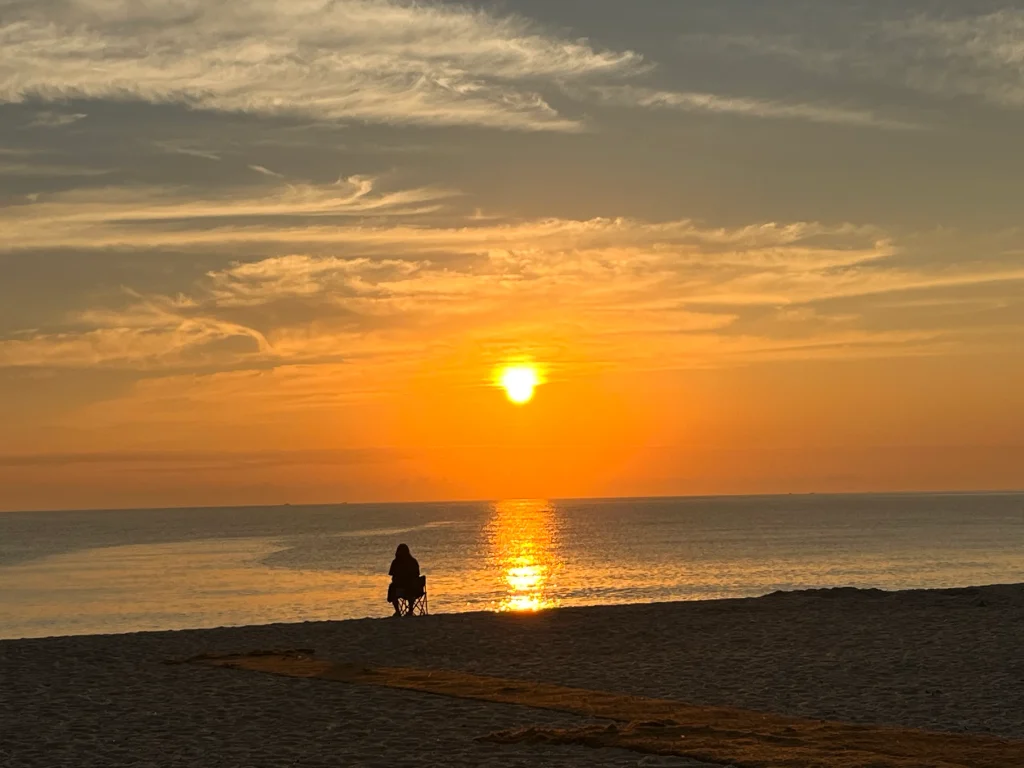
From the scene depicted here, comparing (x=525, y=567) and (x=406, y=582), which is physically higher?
(x=525, y=567)

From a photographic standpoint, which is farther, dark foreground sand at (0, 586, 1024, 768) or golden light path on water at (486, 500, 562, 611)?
golden light path on water at (486, 500, 562, 611)

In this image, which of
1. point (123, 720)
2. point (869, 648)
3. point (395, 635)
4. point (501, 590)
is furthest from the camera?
point (501, 590)

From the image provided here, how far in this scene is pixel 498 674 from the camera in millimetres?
19344

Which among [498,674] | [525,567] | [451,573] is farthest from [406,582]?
[525,567]

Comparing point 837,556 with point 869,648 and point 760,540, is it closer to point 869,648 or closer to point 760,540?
point 760,540

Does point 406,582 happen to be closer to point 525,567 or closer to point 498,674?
point 498,674

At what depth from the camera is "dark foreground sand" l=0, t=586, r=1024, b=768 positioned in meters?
13.5

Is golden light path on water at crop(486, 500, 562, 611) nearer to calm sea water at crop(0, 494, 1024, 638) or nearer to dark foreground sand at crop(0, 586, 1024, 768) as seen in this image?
calm sea water at crop(0, 494, 1024, 638)

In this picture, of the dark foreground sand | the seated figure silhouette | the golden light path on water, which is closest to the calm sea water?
the golden light path on water

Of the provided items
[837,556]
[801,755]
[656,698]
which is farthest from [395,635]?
[837,556]

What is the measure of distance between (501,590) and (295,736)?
171 ft

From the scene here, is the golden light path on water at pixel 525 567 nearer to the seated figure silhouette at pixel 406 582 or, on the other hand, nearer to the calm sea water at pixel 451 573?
the calm sea water at pixel 451 573

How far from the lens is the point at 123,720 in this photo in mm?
15203

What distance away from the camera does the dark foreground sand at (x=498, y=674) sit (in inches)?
530
